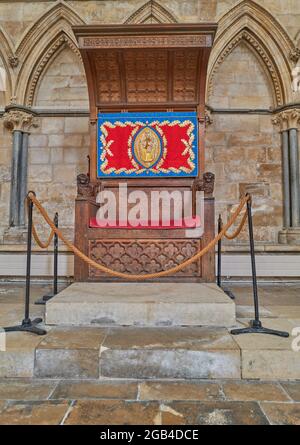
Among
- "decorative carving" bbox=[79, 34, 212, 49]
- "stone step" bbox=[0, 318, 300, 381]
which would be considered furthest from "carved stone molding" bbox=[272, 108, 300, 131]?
"stone step" bbox=[0, 318, 300, 381]

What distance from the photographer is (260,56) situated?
5.26 m

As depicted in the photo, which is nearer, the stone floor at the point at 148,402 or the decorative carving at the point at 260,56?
the stone floor at the point at 148,402

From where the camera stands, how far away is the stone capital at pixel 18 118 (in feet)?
16.6

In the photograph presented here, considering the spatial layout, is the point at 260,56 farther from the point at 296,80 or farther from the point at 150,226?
the point at 150,226

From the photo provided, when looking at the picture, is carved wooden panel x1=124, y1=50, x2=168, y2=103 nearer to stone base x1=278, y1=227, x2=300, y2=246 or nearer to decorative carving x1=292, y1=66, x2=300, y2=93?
decorative carving x1=292, y1=66, x2=300, y2=93

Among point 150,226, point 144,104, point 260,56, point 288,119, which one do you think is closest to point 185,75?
point 144,104

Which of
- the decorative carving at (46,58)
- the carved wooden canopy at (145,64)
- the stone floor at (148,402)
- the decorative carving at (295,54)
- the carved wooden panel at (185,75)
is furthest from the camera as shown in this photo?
the decorative carving at (46,58)

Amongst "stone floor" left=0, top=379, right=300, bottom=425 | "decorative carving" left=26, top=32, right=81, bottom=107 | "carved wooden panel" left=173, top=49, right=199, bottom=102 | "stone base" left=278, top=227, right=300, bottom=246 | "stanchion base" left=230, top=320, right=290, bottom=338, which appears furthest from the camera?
"decorative carving" left=26, top=32, right=81, bottom=107

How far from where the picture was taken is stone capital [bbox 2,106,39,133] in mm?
5051

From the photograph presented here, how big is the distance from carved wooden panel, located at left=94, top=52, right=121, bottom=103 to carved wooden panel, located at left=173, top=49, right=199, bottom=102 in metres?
0.65

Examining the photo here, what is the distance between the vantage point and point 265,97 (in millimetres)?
5305

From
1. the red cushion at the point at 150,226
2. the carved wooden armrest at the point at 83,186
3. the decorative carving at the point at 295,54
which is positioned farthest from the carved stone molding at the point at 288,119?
the carved wooden armrest at the point at 83,186

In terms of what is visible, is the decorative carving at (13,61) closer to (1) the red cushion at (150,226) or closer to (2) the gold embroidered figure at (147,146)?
(2) the gold embroidered figure at (147,146)
